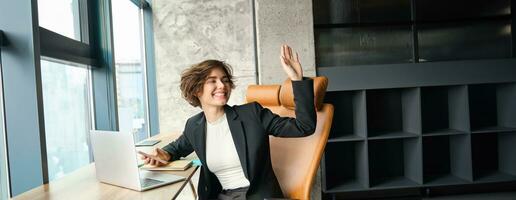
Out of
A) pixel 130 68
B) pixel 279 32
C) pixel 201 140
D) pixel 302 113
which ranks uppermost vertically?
pixel 279 32

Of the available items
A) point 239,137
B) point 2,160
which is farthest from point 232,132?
point 2,160

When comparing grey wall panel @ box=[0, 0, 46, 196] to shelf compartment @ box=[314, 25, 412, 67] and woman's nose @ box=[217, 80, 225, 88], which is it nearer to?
woman's nose @ box=[217, 80, 225, 88]

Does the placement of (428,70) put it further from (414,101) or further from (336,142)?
(336,142)

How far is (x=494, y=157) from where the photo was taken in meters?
3.51

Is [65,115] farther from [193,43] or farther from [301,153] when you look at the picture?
[193,43]

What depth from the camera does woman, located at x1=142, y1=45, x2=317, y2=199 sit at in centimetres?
154

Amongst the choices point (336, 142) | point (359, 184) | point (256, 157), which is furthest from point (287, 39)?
point (256, 157)

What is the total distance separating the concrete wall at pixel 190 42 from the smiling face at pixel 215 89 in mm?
Result: 2548

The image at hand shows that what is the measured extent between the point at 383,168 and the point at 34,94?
296 cm

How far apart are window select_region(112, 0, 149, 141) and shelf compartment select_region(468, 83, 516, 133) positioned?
3084mm

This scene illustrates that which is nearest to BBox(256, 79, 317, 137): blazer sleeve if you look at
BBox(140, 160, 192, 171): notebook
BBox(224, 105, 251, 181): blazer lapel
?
BBox(224, 105, 251, 181): blazer lapel

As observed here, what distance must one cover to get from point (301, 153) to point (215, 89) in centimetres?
51

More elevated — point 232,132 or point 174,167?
point 232,132

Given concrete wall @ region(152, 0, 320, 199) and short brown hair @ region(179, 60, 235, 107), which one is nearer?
short brown hair @ region(179, 60, 235, 107)
